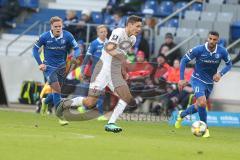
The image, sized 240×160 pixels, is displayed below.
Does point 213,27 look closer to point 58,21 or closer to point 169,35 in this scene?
point 169,35

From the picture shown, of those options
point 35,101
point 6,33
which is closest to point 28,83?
point 35,101

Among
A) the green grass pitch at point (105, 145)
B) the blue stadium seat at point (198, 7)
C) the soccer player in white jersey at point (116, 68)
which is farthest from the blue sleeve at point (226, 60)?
the blue stadium seat at point (198, 7)

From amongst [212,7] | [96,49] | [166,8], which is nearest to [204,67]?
[96,49]

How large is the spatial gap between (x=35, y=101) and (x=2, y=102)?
140 cm

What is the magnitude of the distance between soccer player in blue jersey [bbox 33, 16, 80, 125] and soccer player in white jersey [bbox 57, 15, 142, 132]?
85.4 inches

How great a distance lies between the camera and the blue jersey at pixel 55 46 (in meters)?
17.9

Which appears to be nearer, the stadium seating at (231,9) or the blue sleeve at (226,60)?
the blue sleeve at (226,60)

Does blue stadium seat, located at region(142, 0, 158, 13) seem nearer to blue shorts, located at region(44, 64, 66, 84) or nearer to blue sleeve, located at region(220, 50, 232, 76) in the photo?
blue shorts, located at region(44, 64, 66, 84)

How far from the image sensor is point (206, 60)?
56.1 feet

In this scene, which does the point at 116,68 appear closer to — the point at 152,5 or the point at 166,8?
the point at 166,8

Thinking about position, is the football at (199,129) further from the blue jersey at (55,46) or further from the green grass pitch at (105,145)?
the blue jersey at (55,46)

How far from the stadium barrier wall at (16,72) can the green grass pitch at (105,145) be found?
10464 millimetres

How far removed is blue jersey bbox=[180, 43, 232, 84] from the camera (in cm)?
1697

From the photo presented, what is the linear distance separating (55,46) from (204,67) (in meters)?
3.51
